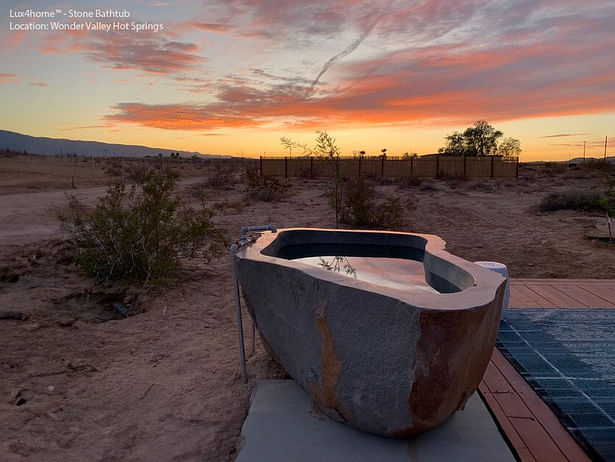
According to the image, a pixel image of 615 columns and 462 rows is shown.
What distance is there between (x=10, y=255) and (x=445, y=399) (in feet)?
22.8

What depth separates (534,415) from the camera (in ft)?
9.25

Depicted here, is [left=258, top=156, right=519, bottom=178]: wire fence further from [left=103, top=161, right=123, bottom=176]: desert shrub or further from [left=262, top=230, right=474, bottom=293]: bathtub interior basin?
[left=262, top=230, right=474, bottom=293]: bathtub interior basin

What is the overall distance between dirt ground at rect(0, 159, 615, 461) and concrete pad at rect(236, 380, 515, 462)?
238mm

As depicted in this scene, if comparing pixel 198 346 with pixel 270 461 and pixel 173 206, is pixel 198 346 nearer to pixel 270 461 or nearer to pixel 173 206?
pixel 270 461

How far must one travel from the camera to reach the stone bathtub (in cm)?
213

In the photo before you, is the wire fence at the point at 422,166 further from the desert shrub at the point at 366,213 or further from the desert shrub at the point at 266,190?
the desert shrub at the point at 366,213

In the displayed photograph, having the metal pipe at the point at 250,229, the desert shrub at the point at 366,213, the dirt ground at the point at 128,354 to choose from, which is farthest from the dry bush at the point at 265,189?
the metal pipe at the point at 250,229

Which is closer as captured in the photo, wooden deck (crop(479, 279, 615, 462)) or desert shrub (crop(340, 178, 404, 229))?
wooden deck (crop(479, 279, 615, 462))

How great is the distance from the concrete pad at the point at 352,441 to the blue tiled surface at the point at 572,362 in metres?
0.50

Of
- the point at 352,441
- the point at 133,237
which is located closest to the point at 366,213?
the point at 133,237

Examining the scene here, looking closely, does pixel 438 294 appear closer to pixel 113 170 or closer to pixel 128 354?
pixel 128 354

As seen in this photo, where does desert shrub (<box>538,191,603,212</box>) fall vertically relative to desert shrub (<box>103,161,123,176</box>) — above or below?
below

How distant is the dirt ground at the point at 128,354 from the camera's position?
2.90 meters

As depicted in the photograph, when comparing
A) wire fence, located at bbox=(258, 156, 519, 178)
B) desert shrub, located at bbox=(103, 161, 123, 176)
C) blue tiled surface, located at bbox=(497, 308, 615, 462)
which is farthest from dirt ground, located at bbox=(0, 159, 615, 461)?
desert shrub, located at bbox=(103, 161, 123, 176)
